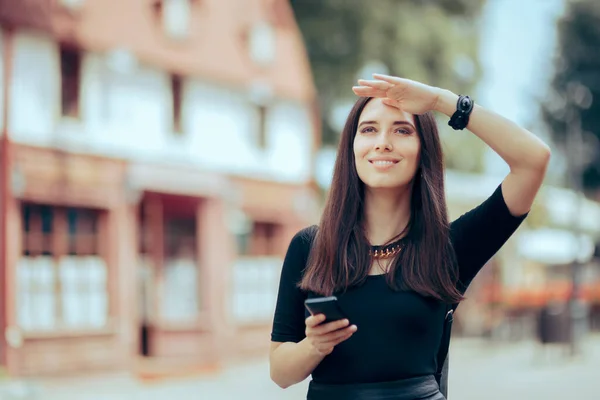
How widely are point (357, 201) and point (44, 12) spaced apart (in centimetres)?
906

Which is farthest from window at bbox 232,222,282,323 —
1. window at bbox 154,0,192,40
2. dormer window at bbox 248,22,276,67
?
window at bbox 154,0,192,40

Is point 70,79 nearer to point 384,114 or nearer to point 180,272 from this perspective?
point 180,272

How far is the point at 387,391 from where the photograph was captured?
5.95 feet

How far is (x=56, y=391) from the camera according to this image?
10031mm

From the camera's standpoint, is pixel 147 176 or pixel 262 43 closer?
pixel 147 176

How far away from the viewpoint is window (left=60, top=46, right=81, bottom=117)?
10438 millimetres

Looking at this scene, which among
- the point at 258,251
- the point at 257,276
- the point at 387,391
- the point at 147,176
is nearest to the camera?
the point at 387,391

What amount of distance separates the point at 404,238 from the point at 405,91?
1.10 feet

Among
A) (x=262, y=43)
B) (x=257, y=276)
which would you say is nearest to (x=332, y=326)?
(x=257, y=276)

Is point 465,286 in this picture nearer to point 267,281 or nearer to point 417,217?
point 417,217

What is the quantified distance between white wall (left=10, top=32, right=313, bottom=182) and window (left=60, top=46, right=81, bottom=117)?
0.27 feet

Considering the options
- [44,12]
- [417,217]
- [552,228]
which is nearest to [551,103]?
[552,228]

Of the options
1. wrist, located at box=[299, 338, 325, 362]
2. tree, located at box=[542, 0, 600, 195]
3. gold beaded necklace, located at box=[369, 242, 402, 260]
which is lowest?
wrist, located at box=[299, 338, 325, 362]

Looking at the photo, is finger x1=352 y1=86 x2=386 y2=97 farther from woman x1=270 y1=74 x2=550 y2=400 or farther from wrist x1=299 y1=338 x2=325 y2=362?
wrist x1=299 y1=338 x2=325 y2=362
